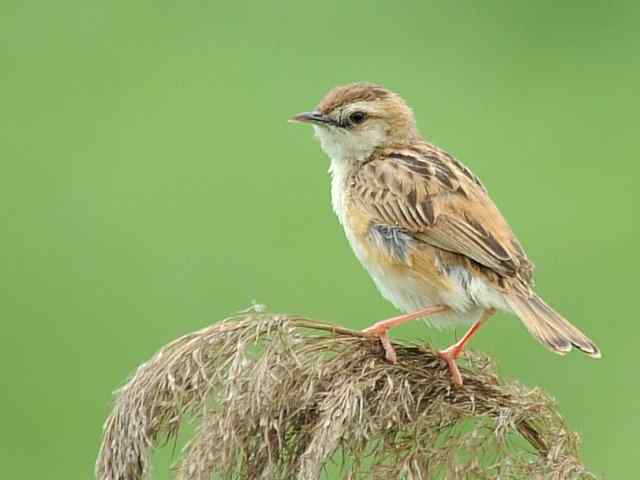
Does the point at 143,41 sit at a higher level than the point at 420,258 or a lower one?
higher

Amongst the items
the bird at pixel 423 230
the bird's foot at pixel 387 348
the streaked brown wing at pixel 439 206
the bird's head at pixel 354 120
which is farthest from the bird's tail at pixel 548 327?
the bird's head at pixel 354 120

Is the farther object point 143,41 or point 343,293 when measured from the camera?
point 143,41

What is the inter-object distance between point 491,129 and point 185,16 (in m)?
3.20

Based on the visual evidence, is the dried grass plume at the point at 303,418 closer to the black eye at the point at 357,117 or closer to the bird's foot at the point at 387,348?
the bird's foot at the point at 387,348

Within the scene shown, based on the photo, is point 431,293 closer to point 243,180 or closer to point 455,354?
point 455,354

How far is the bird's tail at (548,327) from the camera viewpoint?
5203mm

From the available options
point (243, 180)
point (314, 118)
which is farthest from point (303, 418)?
point (243, 180)

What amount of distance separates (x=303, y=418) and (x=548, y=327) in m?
1.34

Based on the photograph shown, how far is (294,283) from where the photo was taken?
9.47 meters

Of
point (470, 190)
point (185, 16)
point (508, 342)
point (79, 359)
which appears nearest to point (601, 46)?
point (185, 16)

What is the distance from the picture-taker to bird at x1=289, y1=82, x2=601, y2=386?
18.6 feet

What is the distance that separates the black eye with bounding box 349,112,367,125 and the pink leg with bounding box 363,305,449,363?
3.37 ft

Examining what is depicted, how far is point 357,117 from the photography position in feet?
21.7

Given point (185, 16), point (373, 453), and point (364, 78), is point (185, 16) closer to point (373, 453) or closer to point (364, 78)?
point (364, 78)
